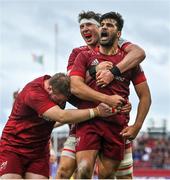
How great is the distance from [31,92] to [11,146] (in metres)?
0.88

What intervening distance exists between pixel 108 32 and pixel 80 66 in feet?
1.98

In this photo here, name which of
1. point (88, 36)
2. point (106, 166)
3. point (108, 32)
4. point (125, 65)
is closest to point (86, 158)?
point (106, 166)

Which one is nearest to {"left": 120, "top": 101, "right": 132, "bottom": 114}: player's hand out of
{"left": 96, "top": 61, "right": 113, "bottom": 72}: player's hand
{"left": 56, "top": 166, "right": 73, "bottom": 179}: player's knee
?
{"left": 96, "top": 61, "right": 113, "bottom": 72}: player's hand

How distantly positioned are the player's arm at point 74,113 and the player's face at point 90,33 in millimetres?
1456

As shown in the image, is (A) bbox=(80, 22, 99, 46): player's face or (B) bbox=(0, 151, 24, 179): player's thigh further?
(A) bbox=(80, 22, 99, 46): player's face

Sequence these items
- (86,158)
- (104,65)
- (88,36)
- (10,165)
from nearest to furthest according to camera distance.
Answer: (86,158), (104,65), (10,165), (88,36)

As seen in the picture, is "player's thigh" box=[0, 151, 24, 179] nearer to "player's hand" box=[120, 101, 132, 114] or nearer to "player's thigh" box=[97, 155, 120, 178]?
"player's thigh" box=[97, 155, 120, 178]

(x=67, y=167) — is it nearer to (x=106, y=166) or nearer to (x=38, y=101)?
(x=106, y=166)

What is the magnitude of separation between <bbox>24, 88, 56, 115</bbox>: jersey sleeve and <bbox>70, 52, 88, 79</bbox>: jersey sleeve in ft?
1.60

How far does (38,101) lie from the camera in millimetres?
9258

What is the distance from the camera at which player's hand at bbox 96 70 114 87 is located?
8.98 meters

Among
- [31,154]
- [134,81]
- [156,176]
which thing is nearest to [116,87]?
[134,81]

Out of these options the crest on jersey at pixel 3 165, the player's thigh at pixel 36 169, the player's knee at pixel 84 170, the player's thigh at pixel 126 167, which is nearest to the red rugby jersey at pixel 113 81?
the player's thigh at pixel 126 167

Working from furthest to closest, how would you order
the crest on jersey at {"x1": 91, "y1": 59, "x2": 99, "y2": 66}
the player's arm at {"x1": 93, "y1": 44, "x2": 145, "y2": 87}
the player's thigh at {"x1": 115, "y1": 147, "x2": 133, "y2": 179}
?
the player's thigh at {"x1": 115, "y1": 147, "x2": 133, "y2": 179} < the crest on jersey at {"x1": 91, "y1": 59, "x2": 99, "y2": 66} < the player's arm at {"x1": 93, "y1": 44, "x2": 145, "y2": 87}
